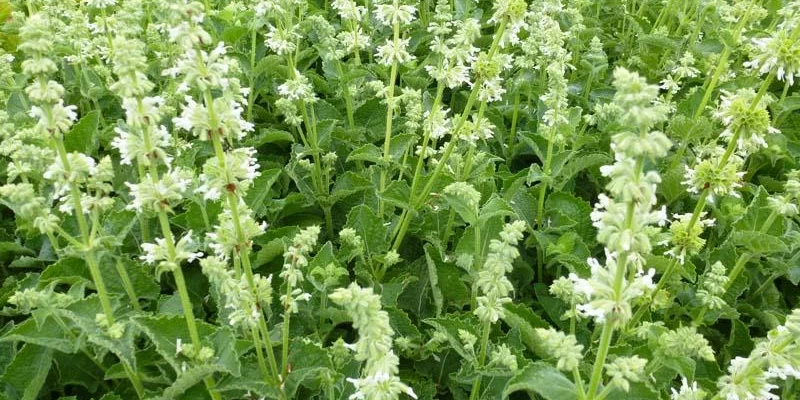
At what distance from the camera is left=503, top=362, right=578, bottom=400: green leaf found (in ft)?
8.44

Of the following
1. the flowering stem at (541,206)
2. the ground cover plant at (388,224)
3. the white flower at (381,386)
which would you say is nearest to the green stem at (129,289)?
the ground cover plant at (388,224)

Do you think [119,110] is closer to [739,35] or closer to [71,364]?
[71,364]

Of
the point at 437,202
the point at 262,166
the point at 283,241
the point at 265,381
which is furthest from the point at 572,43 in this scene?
the point at 265,381

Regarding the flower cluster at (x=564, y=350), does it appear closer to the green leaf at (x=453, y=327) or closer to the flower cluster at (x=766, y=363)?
the flower cluster at (x=766, y=363)

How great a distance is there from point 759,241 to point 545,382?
1.55 metres

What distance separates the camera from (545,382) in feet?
8.55

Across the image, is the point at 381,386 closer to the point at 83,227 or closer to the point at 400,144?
the point at 83,227

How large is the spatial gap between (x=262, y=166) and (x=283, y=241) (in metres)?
1.27

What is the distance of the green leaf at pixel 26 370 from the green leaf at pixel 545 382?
205 cm

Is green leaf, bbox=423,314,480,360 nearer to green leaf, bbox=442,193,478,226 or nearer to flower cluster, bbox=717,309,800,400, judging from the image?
green leaf, bbox=442,193,478,226

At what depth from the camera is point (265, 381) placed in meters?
2.84

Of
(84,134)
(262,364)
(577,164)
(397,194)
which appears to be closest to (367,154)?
(397,194)

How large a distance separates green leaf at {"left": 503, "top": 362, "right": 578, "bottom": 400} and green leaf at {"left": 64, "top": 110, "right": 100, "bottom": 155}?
2.89 meters

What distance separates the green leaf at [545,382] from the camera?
2.57 m
